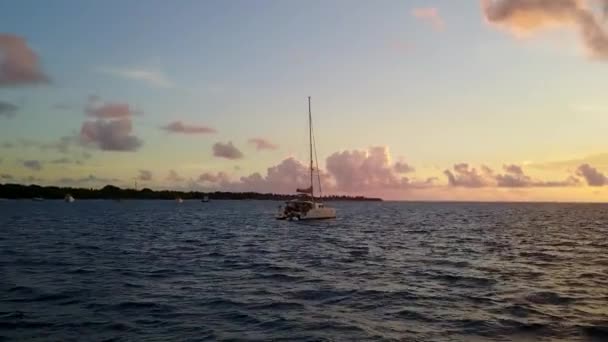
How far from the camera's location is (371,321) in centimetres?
1877

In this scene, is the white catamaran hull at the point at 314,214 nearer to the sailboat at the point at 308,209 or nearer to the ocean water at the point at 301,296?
the sailboat at the point at 308,209

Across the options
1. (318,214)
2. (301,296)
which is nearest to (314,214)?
(318,214)

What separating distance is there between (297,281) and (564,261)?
71.3ft

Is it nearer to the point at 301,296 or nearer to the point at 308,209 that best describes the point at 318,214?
the point at 308,209

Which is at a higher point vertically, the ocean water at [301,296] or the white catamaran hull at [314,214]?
the white catamaran hull at [314,214]

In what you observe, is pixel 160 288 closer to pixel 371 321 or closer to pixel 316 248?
pixel 371 321

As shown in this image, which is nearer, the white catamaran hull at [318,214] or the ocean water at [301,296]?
the ocean water at [301,296]

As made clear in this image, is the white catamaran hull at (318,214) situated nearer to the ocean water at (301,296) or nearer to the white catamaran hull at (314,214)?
the white catamaran hull at (314,214)

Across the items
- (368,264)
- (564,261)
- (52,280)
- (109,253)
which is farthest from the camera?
(109,253)

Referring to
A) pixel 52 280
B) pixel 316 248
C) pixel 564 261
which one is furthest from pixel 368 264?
pixel 52 280

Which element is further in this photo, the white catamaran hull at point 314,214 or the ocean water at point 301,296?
the white catamaran hull at point 314,214

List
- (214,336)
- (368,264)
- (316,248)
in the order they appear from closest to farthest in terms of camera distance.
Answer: (214,336)
(368,264)
(316,248)

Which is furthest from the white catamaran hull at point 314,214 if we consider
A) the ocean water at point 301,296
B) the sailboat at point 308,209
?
the ocean water at point 301,296

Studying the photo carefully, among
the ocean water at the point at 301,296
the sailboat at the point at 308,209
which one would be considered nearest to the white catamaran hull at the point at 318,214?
the sailboat at the point at 308,209
